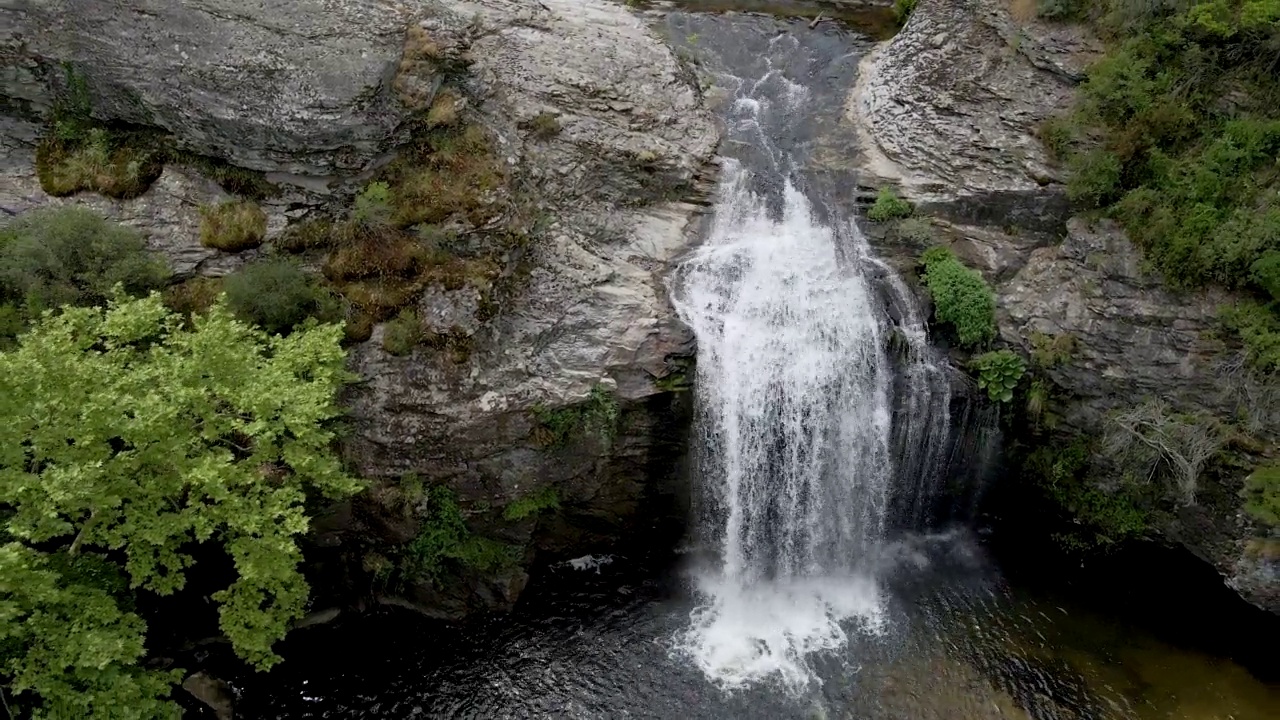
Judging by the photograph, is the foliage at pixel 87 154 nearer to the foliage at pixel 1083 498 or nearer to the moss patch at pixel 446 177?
the moss patch at pixel 446 177

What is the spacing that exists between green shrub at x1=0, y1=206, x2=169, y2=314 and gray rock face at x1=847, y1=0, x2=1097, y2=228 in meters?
14.4

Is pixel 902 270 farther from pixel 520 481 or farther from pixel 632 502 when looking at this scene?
pixel 520 481

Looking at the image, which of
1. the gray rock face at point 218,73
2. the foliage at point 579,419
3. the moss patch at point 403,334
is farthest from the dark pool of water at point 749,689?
the gray rock face at point 218,73

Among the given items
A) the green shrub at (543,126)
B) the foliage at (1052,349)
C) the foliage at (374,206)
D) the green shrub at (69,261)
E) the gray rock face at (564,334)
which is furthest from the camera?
the green shrub at (543,126)

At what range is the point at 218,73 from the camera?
1369 centimetres

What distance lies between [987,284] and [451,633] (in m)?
12.4

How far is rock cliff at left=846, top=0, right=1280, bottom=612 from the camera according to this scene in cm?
1312

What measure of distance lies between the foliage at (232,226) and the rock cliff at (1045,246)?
12335 millimetres

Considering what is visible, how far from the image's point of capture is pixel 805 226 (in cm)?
1633

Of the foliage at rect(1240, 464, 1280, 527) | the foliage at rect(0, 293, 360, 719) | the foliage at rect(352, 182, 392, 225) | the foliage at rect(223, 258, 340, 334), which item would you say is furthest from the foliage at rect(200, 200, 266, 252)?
the foliage at rect(1240, 464, 1280, 527)

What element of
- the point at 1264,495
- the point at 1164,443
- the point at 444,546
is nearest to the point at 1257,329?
the point at 1164,443

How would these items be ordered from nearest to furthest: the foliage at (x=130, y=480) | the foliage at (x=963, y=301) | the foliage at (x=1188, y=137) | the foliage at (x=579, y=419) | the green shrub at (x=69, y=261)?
the foliage at (x=130, y=480) < the green shrub at (x=69, y=261) < the foliage at (x=1188, y=137) < the foliage at (x=579, y=419) < the foliage at (x=963, y=301)

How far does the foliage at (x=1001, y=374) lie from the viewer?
1419cm

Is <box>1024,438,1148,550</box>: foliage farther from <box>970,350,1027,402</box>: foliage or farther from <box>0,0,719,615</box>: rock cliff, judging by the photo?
<box>0,0,719,615</box>: rock cliff
